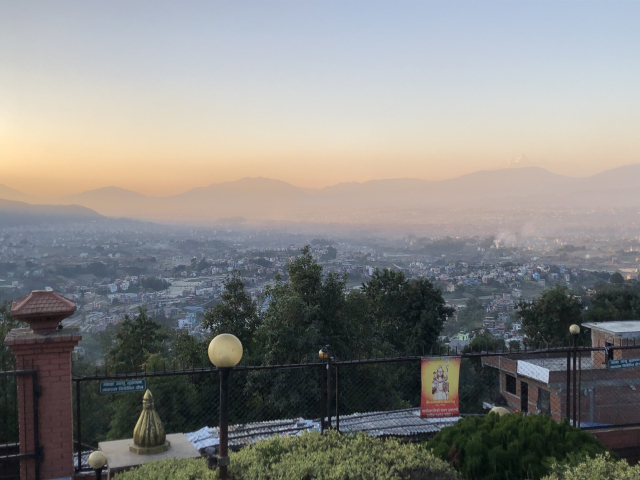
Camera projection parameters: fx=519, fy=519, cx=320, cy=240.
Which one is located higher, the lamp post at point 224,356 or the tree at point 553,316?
the lamp post at point 224,356

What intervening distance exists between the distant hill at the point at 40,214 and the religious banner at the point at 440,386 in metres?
124

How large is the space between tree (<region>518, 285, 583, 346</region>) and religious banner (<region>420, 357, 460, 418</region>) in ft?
92.6

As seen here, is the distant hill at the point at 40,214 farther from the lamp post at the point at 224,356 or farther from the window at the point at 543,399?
the lamp post at the point at 224,356

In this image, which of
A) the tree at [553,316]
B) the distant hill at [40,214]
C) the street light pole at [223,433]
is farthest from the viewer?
the distant hill at [40,214]

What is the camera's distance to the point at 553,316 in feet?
109

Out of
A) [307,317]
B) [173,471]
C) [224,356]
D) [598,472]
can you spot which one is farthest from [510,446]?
[307,317]

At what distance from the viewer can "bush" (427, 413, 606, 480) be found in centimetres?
453

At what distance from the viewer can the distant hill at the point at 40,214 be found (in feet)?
385

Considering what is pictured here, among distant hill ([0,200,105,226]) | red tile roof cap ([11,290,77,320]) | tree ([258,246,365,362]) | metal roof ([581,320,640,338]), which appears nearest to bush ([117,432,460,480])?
red tile roof cap ([11,290,77,320])

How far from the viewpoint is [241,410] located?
17.8 metres

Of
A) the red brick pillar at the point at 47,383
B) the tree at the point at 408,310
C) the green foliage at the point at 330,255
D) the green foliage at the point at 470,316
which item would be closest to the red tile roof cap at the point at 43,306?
the red brick pillar at the point at 47,383

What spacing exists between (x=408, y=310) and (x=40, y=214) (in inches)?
4811

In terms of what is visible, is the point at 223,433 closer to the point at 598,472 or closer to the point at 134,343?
the point at 598,472

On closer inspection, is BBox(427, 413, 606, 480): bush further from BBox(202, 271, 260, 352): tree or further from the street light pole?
BBox(202, 271, 260, 352): tree
